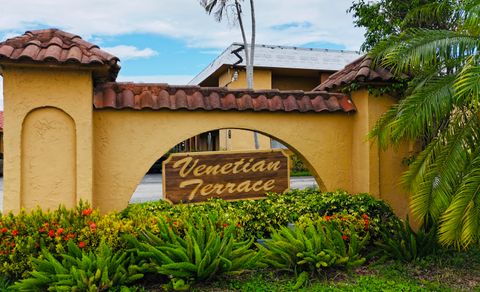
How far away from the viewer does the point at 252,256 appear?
178 inches

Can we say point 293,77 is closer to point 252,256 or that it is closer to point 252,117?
point 252,117

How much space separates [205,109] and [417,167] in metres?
3.18

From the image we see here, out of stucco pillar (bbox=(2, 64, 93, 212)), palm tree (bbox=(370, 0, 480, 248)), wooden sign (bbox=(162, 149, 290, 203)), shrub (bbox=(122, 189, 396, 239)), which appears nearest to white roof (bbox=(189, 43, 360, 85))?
wooden sign (bbox=(162, 149, 290, 203))

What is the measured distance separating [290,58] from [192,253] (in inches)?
697

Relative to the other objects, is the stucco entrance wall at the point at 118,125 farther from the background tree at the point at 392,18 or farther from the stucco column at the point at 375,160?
the background tree at the point at 392,18

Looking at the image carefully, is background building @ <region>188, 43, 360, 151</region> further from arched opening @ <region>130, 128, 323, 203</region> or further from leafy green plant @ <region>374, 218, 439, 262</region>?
leafy green plant @ <region>374, 218, 439, 262</region>

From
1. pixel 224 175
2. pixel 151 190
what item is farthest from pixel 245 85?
pixel 224 175

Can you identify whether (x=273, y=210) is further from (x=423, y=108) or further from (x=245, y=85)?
(x=245, y=85)

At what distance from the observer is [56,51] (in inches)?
202

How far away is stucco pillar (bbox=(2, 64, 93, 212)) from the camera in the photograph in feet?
16.9

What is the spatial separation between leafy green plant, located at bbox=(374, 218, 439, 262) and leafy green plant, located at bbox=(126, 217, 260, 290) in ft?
6.66

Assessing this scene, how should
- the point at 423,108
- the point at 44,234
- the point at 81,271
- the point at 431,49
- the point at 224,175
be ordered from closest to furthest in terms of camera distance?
the point at 81,271 < the point at 44,234 < the point at 423,108 < the point at 431,49 < the point at 224,175

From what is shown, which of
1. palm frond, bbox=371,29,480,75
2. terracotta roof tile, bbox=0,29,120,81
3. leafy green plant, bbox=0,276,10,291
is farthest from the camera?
A: palm frond, bbox=371,29,480,75

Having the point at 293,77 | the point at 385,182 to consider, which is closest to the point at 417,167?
the point at 385,182
